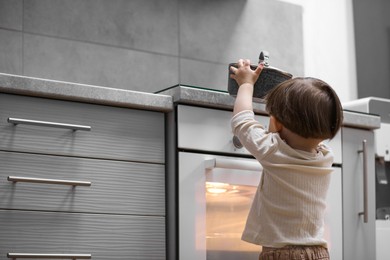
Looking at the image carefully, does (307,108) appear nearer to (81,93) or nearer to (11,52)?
(81,93)

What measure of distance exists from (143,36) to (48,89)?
0.95 m

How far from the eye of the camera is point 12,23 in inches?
105

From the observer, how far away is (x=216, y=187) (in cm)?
237

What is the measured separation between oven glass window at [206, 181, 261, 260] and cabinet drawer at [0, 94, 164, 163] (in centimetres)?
23

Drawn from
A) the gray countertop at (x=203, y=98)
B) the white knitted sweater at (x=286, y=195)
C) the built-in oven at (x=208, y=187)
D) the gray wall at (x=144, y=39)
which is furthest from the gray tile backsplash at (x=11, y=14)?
the white knitted sweater at (x=286, y=195)

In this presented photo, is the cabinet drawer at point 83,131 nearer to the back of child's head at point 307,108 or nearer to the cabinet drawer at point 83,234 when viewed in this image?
the cabinet drawer at point 83,234

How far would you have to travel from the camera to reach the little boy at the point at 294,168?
1937 millimetres

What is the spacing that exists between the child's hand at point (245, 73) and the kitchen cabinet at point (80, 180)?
0.27 meters

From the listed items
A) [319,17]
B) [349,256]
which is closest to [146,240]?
[349,256]

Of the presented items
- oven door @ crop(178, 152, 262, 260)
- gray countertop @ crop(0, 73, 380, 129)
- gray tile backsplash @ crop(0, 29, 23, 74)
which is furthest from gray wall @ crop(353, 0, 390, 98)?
gray tile backsplash @ crop(0, 29, 23, 74)

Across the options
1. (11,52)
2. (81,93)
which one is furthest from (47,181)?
(11,52)

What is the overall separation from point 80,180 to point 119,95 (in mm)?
268

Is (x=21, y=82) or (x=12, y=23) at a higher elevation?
(x=12, y=23)

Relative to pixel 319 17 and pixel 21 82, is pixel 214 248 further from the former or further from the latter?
pixel 319 17
